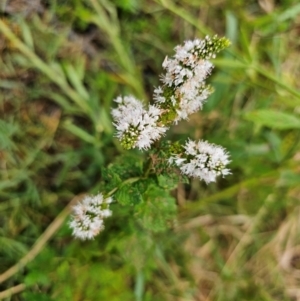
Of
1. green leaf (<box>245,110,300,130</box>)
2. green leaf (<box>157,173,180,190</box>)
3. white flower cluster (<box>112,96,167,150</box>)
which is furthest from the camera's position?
A: green leaf (<box>245,110,300,130</box>)

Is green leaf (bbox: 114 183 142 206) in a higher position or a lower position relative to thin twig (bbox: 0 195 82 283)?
lower

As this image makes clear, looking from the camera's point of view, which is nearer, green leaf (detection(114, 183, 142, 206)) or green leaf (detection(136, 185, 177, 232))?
green leaf (detection(114, 183, 142, 206))

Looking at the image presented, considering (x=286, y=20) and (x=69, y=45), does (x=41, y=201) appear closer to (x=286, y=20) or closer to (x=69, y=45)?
(x=69, y=45)

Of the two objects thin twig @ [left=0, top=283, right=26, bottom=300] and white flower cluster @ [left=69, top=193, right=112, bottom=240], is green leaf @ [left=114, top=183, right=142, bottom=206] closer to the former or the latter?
white flower cluster @ [left=69, top=193, right=112, bottom=240]

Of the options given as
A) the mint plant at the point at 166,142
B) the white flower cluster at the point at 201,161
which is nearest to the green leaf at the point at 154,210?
the mint plant at the point at 166,142

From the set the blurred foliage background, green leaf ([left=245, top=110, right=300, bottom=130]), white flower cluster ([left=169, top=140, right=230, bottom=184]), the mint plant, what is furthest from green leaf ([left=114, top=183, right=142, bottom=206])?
green leaf ([left=245, top=110, right=300, bottom=130])

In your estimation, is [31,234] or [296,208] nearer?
[31,234]

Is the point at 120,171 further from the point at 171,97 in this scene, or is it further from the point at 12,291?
the point at 12,291

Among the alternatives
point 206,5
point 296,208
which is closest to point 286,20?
point 206,5

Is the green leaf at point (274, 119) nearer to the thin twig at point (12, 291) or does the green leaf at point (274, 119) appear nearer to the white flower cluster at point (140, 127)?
the white flower cluster at point (140, 127)
